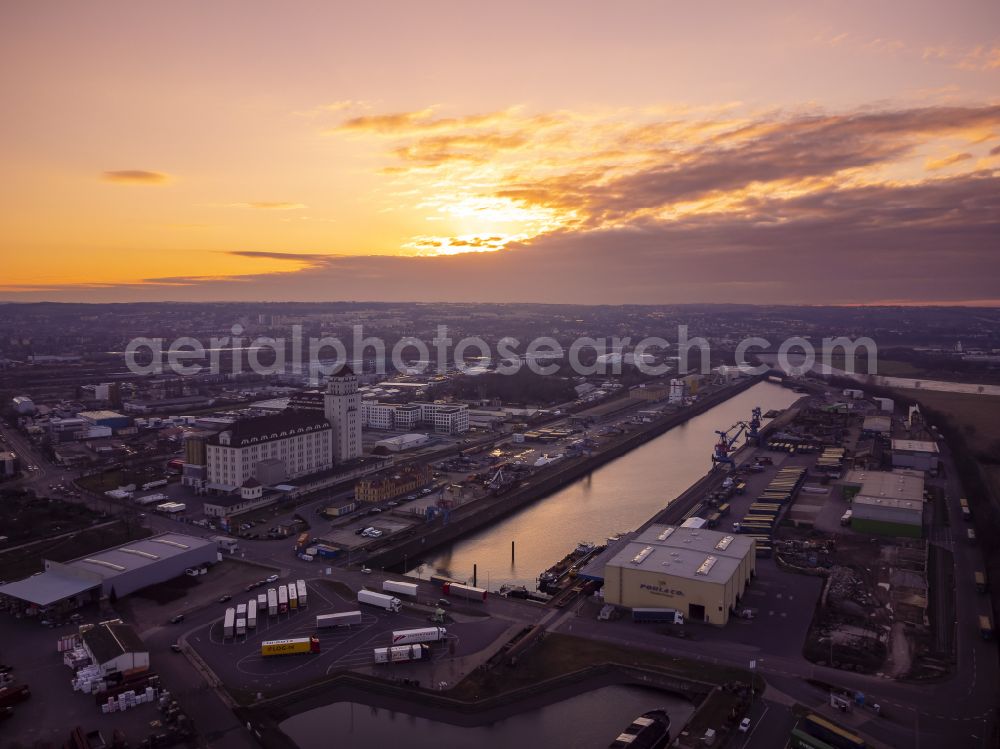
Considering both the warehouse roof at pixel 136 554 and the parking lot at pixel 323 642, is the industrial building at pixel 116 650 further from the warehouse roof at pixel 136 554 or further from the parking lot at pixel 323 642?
the warehouse roof at pixel 136 554

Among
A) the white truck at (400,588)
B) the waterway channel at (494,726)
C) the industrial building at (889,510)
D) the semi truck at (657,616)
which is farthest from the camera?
the industrial building at (889,510)

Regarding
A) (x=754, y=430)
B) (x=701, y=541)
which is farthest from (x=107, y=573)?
(x=754, y=430)

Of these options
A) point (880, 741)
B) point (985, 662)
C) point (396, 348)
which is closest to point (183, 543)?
point (880, 741)

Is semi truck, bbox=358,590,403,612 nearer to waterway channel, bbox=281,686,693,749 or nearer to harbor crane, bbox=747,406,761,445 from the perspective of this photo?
waterway channel, bbox=281,686,693,749

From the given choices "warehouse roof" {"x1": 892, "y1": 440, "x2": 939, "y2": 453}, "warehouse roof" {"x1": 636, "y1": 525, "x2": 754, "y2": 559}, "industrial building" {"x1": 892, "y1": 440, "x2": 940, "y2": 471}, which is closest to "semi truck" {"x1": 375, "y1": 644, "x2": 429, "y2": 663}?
"warehouse roof" {"x1": 636, "y1": 525, "x2": 754, "y2": 559}

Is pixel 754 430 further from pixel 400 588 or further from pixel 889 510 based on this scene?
pixel 400 588

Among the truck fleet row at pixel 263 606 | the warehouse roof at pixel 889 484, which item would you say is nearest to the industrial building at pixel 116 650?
the truck fleet row at pixel 263 606
